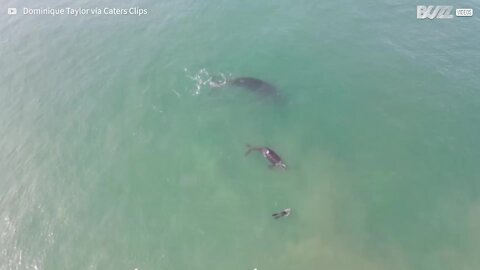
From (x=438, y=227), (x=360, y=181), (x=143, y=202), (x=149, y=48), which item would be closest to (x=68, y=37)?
(x=149, y=48)

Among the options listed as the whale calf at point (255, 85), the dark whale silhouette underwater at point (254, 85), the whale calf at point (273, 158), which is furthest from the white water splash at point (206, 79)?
the whale calf at point (273, 158)

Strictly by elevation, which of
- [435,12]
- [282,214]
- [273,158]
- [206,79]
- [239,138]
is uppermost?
[435,12]

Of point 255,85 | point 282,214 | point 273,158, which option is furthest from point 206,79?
point 282,214

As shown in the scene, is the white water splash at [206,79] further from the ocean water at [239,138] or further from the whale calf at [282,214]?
the whale calf at [282,214]

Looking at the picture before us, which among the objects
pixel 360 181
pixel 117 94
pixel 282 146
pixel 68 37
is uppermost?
pixel 68 37

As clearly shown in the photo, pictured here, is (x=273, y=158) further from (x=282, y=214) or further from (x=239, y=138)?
(x=282, y=214)

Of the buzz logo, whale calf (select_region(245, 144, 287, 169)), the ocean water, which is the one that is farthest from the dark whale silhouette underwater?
the buzz logo

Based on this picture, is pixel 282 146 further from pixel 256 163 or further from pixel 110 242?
pixel 110 242

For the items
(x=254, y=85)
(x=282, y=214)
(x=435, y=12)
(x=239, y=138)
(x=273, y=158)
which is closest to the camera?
(x=282, y=214)
